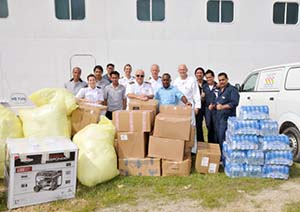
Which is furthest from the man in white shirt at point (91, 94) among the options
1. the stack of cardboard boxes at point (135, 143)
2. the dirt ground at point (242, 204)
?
the dirt ground at point (242, 204)

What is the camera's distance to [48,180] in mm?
3643

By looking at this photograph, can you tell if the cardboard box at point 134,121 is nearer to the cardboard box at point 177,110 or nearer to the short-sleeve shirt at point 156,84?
the cardboard box at point 177,110

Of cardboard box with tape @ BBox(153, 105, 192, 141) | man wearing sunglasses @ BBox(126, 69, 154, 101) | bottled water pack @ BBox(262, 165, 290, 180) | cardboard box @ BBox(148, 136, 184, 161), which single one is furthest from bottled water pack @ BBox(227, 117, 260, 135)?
man wearing sunglasses @ BBox(126, 69, 154, 101)

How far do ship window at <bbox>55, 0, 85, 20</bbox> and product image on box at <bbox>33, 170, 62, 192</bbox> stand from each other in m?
4.26

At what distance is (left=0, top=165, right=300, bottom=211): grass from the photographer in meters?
3.66

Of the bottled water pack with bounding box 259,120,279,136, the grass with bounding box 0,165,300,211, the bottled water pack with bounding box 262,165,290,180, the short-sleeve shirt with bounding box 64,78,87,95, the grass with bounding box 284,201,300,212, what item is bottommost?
the grass with bounding box 284,201,300,212

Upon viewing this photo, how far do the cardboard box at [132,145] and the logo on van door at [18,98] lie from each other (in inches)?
123

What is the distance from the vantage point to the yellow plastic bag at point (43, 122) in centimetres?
434

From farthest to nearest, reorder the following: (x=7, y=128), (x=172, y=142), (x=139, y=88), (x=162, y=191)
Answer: (x=139, y=88) → (x=172, y=142) → (x=7, y=128) → (x=162, y=191)

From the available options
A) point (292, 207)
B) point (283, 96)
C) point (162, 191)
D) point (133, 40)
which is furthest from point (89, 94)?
point (292, 207)

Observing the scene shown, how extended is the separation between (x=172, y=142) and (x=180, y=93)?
1048mm

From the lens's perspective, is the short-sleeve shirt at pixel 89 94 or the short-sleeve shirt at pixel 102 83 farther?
the short-sleeve shirt at pixel 102 83

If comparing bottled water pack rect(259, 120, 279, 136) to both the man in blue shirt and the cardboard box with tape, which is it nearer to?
the cardboard box with tape

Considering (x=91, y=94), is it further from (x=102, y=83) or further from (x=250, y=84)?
(x=250, y=84)
